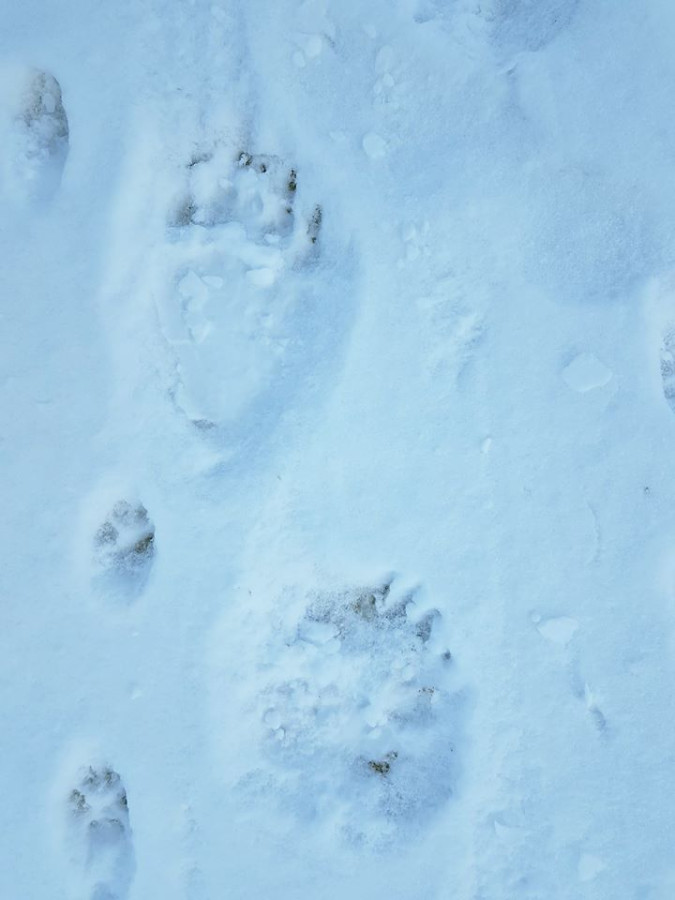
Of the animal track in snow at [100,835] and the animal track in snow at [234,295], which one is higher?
the animal track in snow at [234,295]

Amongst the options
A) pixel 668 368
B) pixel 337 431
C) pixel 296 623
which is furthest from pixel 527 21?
pixel 296 623

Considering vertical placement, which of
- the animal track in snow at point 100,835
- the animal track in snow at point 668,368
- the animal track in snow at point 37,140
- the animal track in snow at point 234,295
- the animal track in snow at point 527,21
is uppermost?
the animal track in snow at point 37,140

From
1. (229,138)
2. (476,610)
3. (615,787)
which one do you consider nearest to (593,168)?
(229,138)

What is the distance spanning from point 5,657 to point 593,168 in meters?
1.39

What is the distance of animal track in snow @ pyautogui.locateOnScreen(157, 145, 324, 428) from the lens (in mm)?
1386

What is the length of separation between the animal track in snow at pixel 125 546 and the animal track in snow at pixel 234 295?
22 centimetres

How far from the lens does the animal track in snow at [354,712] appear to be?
1.40m

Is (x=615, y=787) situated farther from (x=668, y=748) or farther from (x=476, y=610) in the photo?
(x=476, y=610)

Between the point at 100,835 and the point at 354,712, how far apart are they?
53 centimetres

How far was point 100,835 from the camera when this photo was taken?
140 centimetres

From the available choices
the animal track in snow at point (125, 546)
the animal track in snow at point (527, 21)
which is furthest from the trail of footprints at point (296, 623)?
the animal track in snow at point (527, 21)

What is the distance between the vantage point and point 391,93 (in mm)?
1350

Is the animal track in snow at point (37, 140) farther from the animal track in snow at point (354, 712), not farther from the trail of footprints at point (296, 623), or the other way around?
the animal track in snow at point (354, 712)

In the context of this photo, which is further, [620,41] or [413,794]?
[413,794]
